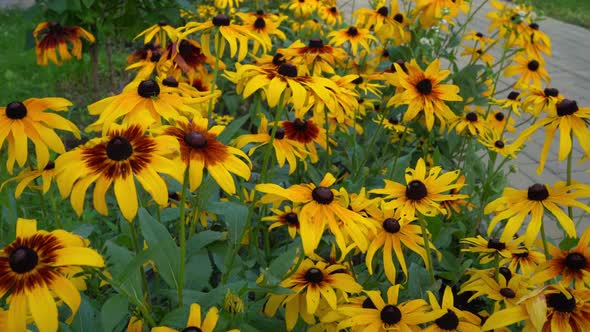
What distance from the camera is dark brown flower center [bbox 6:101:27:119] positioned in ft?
2.88

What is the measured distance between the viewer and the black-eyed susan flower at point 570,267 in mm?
898

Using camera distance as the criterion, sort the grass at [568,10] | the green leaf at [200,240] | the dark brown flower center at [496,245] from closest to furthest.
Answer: the green leaf at [200,240], the dark brown flower center at [496,245], the grass at [568,10]

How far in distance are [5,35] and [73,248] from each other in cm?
425

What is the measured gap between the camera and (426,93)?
1.24m

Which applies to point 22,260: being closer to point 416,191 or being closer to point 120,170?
point 120,170

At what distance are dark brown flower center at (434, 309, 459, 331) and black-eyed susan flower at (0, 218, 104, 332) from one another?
56 cm

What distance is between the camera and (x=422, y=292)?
3.86ft

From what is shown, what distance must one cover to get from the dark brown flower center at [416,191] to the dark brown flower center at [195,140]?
399 millimetres

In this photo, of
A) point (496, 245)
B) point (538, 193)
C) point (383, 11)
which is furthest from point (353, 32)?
point (538, 193)

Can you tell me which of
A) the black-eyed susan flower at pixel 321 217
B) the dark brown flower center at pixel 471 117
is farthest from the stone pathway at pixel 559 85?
the black-eyed susan flower at pixel 321 217

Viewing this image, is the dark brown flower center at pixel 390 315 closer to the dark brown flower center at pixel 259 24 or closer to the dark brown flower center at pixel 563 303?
the dark brown flower center at pixel 563 303

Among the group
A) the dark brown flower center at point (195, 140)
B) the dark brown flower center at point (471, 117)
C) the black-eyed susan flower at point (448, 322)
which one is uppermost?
the dark brown flower center at point (195, 140)

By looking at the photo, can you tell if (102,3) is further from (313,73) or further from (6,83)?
(313,73)

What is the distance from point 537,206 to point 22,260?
0.80 m
